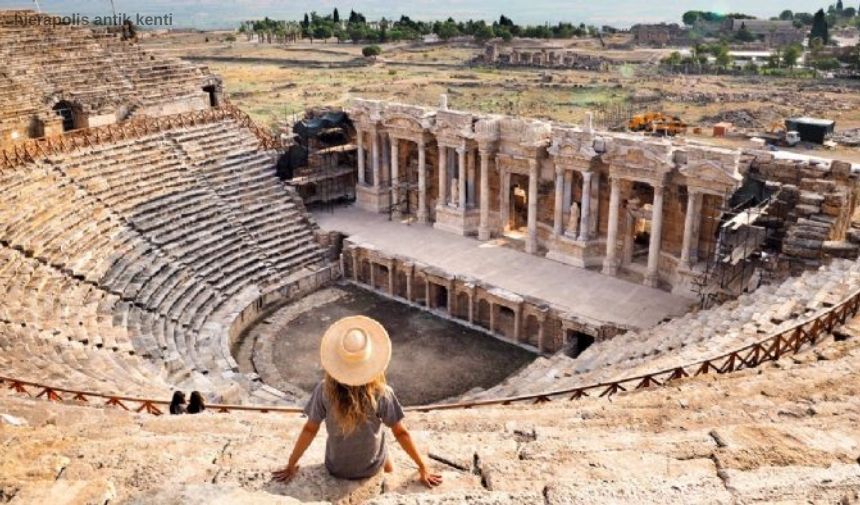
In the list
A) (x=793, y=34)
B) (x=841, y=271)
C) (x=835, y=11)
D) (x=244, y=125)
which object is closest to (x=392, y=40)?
(x=793, y=34)

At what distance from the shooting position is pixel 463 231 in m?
27.6

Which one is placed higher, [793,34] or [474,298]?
[793,34]

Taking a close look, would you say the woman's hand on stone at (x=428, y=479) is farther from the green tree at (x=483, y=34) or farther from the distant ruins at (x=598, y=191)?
the green tree at (x=483, y=34)

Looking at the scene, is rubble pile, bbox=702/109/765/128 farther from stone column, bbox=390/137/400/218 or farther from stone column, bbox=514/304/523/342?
stone column, bbox=514/304/523/342

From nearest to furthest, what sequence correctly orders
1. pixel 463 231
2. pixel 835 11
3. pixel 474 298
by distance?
1. pixel 474 298
2. pixel 463 231
3. pixel 835 11

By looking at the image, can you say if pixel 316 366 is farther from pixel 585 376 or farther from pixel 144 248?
pixel 585 376

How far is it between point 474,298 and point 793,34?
356 feet

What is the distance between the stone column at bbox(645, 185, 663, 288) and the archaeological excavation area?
0.08 meters

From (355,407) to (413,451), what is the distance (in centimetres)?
65

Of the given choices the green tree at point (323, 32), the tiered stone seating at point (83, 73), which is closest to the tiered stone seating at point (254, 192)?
the tiered stone seating at point (83, 73)

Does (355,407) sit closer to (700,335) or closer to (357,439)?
(357,439)

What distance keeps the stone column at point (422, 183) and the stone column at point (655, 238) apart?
30.3ft

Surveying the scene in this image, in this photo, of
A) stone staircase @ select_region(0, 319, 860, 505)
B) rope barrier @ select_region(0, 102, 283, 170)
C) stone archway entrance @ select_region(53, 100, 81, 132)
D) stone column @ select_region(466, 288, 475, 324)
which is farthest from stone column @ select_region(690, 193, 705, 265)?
stone archway entrance @ select_region(53, 100, 81, 132)

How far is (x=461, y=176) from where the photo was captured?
27.2 m
